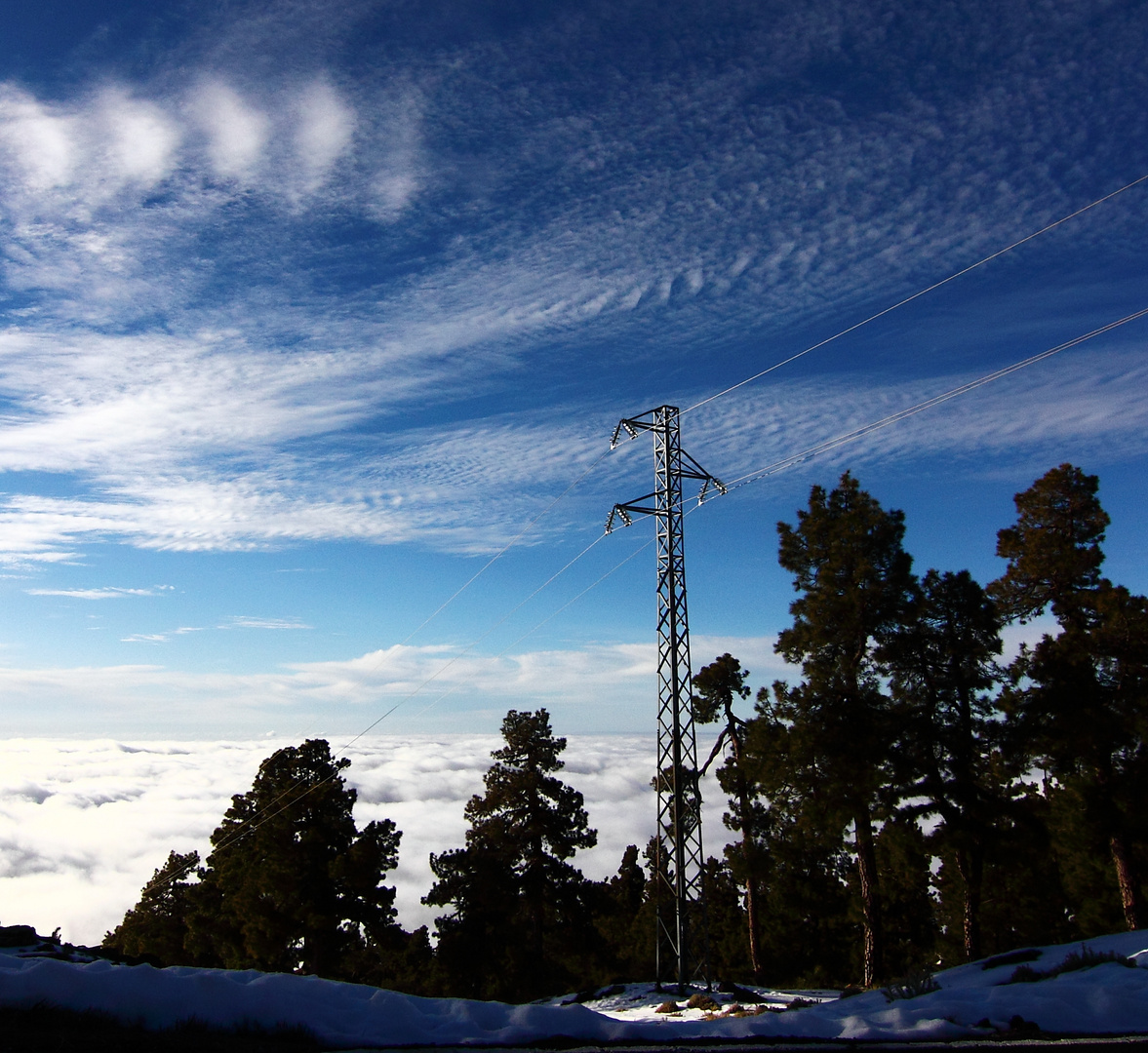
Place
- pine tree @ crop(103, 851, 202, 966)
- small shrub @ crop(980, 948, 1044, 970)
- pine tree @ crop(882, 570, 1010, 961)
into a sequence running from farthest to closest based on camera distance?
pine tree @ crop(103, 851, 202, 966) < pine tree @ crop(882, 570, 1010, 961) < small shrub @ crop(980, 948, 1044, 970)

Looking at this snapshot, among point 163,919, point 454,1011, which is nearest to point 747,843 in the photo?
point 454,1011

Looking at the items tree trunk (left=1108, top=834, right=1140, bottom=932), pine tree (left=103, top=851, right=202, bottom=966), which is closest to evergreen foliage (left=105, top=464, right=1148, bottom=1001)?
tree trunk (left=1108, top=834, right=1140, bottom=932)

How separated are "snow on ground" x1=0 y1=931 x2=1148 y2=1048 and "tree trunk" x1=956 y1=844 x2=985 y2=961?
11893 millimetres

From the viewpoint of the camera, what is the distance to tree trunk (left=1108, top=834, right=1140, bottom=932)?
2209 cm

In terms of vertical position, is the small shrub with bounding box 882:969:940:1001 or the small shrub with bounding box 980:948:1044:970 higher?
the small shrub with bounding box 882:969:940:1001

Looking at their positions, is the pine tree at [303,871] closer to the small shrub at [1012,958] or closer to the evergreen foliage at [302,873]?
the evergreen foliage at [302,873]

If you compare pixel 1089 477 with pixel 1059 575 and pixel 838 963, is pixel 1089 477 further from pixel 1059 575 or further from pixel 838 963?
pixel 838 963

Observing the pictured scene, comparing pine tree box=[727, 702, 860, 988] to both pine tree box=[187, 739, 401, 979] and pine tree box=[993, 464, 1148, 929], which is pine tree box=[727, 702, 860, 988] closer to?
pine tree box=[993, 464, 1148, 929]

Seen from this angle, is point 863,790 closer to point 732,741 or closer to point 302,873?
point 732,741

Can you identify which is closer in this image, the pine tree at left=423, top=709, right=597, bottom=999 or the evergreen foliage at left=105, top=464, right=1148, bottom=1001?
the evergreen foliage at left=105, top=464, right=1148, bottom=1001

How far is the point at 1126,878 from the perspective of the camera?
2298 centimetres

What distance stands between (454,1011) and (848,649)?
16783mm

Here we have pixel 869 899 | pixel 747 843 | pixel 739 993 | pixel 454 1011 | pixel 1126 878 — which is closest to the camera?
pixel 454 1011

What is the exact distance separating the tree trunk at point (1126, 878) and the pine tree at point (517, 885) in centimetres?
1939
